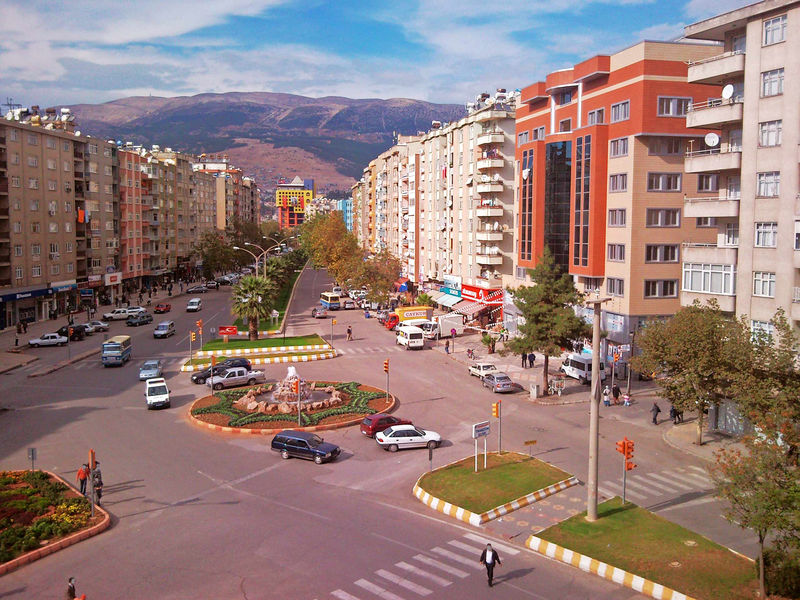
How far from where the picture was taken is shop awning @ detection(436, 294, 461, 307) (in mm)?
77000

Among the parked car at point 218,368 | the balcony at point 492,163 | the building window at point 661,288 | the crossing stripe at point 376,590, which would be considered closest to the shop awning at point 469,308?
the balcony at point 492,163

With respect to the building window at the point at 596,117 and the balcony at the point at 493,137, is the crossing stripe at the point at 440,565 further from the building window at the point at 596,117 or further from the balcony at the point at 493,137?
the balcony at the point at 493,137

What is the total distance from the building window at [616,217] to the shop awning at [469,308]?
2285cm

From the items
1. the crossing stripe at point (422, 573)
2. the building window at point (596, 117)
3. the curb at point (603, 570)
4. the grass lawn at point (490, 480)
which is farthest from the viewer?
the building window at point (596, 117)

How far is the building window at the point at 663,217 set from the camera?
46.6 m

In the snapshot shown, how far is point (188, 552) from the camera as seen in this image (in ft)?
67.9

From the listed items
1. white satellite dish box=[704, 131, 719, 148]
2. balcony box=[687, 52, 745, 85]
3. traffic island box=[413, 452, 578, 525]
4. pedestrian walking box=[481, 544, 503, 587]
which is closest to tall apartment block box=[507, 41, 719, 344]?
balcony box=[687, 52, 745, 85]

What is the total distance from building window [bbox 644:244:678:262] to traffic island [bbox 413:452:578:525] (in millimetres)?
22949

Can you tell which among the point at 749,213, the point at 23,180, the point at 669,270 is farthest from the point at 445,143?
the point at 749,213

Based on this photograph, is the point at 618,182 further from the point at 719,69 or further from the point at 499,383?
the point at 499,383

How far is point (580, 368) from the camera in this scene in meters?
46.1

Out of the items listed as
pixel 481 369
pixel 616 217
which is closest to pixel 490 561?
pixel 481 369

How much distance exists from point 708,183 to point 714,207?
37.8 ft

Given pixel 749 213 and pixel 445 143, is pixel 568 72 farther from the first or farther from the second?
pixel 445 143
